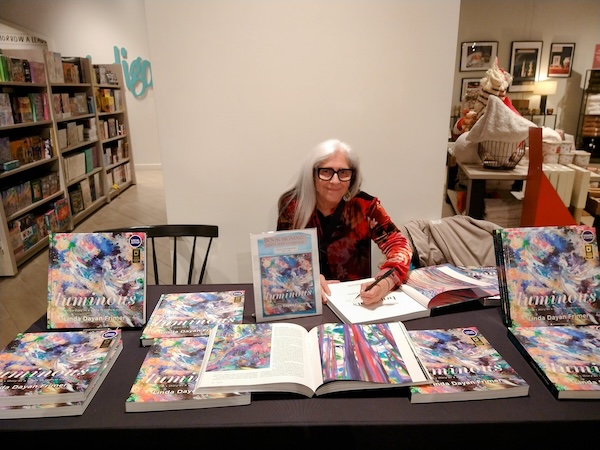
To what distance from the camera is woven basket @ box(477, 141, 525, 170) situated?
2.39 m

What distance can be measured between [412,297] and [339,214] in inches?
20.1

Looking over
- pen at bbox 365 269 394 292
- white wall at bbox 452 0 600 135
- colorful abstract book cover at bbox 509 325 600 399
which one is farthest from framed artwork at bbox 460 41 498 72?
colorful abstract book cover at bbox 509 325 600 399

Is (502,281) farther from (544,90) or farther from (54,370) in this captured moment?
(544,90)

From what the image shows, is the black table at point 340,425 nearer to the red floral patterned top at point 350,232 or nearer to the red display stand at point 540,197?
the red floral patterned top at point 350,232

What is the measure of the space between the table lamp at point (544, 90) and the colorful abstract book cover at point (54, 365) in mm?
8078

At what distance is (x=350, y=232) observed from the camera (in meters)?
1.76

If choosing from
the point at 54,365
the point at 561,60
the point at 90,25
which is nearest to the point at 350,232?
the point at 54,365

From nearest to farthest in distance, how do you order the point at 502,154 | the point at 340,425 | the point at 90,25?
the point at 340,425 < the point at 502,154 < the point at 90,25

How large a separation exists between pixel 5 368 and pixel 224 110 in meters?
1.56

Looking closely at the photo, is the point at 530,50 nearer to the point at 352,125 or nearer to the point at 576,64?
the point at 576,64

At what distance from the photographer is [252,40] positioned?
2.09 metres

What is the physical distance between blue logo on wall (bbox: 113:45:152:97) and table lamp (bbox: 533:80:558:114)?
669cm

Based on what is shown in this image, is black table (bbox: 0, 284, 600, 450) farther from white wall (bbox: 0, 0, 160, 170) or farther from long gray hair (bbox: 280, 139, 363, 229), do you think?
white wall (bbox: 0, 0, 160, 170)

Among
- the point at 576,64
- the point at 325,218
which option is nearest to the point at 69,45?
the point at 325,218
